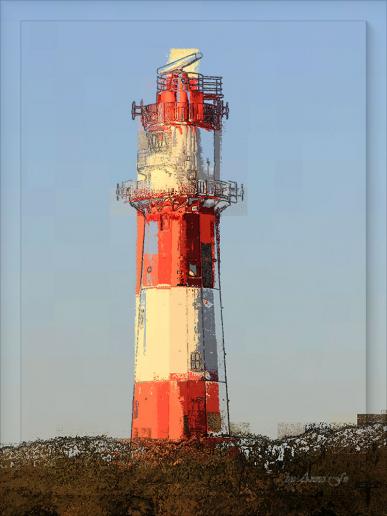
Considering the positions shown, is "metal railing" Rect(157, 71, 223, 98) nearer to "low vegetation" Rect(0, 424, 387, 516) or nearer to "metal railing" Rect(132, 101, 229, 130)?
"metal railing" Rect(132, 101, 229, 130)

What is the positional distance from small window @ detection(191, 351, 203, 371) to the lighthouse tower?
18 mm

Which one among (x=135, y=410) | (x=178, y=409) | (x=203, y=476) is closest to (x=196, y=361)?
(x=178, y=409)

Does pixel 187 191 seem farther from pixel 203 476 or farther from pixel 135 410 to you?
pixel 203 476

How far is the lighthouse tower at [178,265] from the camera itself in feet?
115

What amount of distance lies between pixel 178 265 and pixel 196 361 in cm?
181

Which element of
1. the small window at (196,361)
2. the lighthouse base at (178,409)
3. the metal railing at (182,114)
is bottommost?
the lighthouse base at (178,409)

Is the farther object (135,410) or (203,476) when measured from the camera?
(135,410)

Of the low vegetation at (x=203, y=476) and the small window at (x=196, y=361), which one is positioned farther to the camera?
the small window at (x=196, y=361)

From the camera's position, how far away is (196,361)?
35.2 metres

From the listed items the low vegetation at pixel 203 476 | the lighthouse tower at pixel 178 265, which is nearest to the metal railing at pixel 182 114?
the lighthouse tower at pixel 178 265

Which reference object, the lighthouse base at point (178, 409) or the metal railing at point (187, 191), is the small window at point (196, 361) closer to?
the lighthouse base at point (178, 409)

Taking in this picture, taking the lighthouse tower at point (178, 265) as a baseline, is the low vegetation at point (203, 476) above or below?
below

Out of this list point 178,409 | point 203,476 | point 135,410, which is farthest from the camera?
point 178,409

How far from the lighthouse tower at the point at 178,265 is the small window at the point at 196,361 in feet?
0.06
